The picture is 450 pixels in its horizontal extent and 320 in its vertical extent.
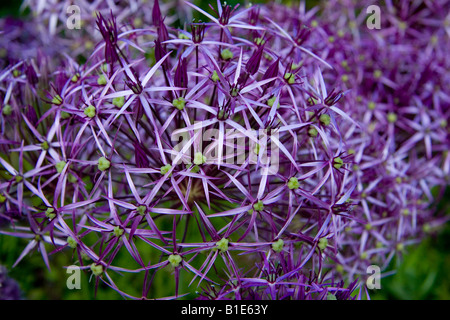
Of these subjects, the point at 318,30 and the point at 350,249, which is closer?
the point at 350,249

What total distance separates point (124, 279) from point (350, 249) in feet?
3.41

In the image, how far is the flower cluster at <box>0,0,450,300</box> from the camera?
1271mm

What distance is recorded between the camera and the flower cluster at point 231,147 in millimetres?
1271

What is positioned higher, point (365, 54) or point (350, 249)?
point (365, 54)

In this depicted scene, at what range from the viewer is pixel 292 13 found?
2129 millimetres

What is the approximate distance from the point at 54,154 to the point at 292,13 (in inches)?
54.5

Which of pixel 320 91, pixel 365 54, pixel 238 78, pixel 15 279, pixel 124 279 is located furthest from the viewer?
pixel 365 54

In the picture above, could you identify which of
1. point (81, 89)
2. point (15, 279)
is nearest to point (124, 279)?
point (15, 279)

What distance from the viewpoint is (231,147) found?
130 centimetres

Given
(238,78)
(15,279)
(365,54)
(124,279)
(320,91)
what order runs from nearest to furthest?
(238,78), (320,91), (15,279), (124,279), (365,54)

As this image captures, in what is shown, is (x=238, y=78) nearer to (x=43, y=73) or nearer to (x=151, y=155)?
(x=151, y=155)
